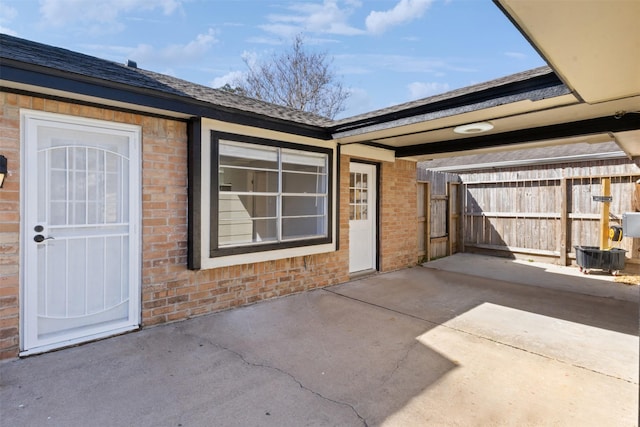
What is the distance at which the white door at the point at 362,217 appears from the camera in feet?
22.0

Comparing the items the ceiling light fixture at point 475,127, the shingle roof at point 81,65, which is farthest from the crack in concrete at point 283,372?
the ceiling light fixture at point 475,127

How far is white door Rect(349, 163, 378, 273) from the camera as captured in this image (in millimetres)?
6707

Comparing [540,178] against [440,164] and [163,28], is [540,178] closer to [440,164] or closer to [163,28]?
[440,164]

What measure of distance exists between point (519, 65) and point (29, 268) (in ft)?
18.6

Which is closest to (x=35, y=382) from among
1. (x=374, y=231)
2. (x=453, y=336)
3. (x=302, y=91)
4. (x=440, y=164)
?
(x=453, y=336)

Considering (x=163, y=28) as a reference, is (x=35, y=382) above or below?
below

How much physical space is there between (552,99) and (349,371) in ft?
11.3

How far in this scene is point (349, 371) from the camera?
9.81ft

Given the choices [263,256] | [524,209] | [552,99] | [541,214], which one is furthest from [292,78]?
[552,99]

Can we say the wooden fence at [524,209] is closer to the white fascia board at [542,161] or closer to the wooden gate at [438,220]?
the wooden gate at [438,220]

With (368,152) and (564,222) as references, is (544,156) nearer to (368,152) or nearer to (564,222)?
(564,222)

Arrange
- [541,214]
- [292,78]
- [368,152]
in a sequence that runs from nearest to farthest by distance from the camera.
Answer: [368,152], [541,214], [292,78]

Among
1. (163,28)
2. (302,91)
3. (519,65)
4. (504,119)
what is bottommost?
(504,119)

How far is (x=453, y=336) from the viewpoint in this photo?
3.81m
